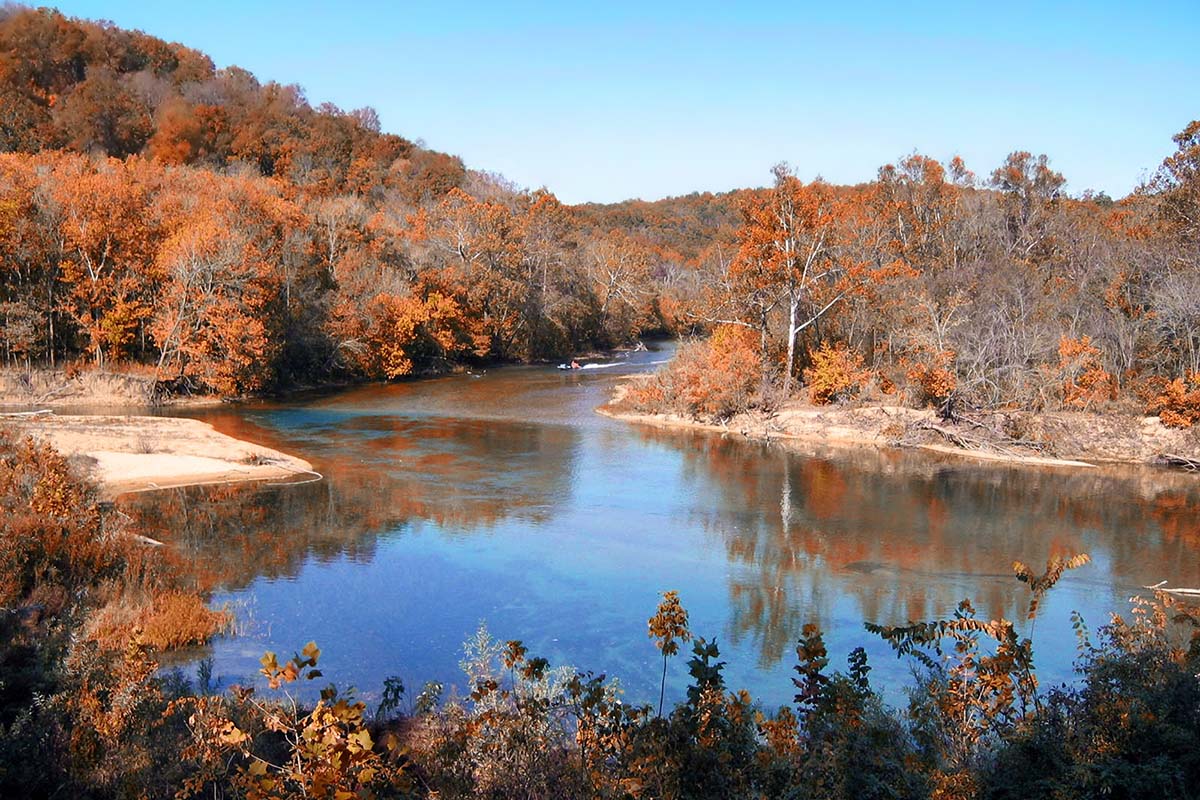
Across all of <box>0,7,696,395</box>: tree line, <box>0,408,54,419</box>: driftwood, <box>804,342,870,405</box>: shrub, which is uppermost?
<box>0,7,696,395</box>: tree line

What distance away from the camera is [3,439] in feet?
60.0

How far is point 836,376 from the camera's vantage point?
33.4 metres

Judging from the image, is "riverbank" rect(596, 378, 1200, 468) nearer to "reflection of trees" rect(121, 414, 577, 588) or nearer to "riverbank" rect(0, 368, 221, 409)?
"reflection of trees" rect(121, 414, 577, 588)

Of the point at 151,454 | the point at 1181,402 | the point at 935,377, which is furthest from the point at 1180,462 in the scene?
the point at 151,454

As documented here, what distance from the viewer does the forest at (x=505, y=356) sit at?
20.8 ft

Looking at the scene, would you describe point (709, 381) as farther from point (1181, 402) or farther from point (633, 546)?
point (633, 546)

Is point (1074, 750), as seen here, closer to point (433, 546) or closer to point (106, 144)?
point (433, 546)

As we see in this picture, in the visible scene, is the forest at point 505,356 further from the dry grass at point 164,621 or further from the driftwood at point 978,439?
the driftwood at point 978,439

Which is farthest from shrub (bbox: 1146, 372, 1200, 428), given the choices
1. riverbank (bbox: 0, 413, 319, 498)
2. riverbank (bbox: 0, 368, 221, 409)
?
riverbank (bbox: 0, 368, 221, 409)

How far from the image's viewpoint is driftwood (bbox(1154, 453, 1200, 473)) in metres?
26.3

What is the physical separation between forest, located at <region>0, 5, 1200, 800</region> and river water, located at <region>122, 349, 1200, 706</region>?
2.78ft

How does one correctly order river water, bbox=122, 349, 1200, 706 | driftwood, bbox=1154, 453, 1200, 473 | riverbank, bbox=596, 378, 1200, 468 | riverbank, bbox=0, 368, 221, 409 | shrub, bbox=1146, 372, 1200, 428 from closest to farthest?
river water, bbox=122, 349, 1200, 706, driftwood, bbox=1154, 453, 1200, 473, shrub, bbox=1146, 372, 1200, 428, riverbank, bbox=596, 378, 1200, 468, riverbank, bbox=0, 368, 221, 409

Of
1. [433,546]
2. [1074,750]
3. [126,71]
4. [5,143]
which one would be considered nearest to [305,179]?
[5,143]

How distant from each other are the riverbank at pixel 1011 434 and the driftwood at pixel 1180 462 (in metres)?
0.11
